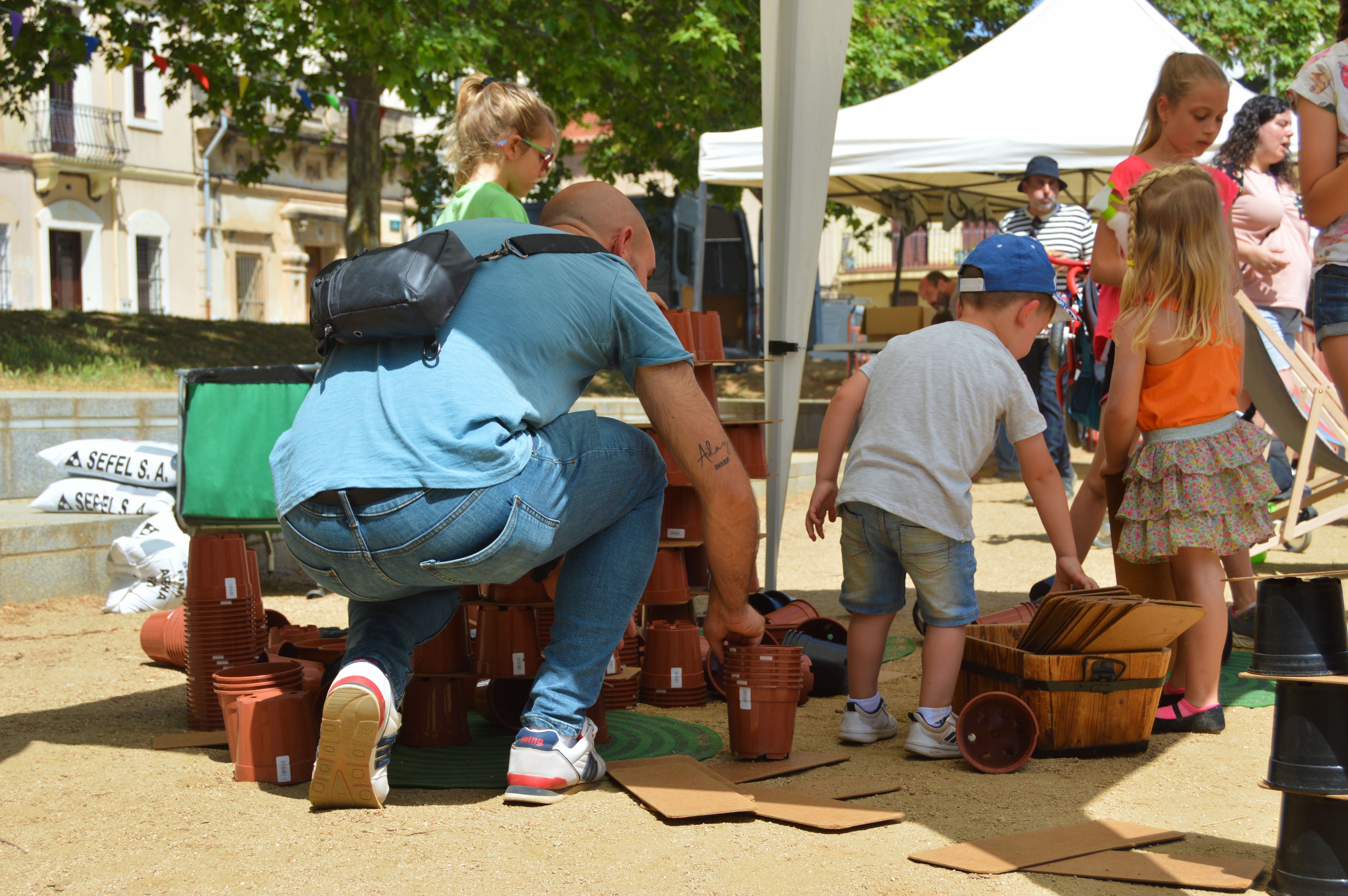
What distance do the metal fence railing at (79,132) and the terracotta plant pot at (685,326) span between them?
83.0 ft

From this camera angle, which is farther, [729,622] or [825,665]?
[825,665]

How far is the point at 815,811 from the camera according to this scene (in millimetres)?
2316

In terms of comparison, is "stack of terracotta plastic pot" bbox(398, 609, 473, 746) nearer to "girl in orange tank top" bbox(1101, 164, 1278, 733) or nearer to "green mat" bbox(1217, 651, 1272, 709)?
"girl in orange tank top" bbox(1101, 164, 1278, 733)

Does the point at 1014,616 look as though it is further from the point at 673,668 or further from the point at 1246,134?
the point at 1246,134

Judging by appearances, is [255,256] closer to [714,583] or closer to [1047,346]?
[1047,346]

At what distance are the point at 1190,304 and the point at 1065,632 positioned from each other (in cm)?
91

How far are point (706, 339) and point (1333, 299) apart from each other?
1.87 m

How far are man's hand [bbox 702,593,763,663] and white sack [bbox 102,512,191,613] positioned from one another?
9.84ft

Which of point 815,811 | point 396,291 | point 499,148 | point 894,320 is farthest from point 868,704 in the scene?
point 894,320

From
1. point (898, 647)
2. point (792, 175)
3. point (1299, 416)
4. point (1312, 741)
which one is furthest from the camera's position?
point (1299, 416)

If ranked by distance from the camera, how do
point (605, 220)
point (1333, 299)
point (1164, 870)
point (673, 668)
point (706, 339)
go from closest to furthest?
1. point (1164, 870)
2. point (605, 220)
3. point (1333, 299)
4. point (673, 668)
5. point (706, 339)

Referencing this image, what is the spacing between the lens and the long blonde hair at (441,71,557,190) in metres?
3.57

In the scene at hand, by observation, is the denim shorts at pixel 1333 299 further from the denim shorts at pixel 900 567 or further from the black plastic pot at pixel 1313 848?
the black plastic pot at pixel 1313 848

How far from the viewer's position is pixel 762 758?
2.78 metres
